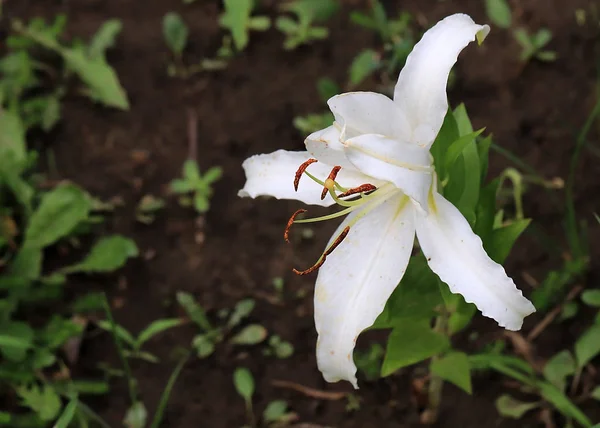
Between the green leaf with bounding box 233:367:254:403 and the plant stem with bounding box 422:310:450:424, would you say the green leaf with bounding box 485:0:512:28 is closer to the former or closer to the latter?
the plant stem with bounding box 422:310:450:424

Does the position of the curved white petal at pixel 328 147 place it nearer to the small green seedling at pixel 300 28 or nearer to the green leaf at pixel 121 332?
the green leaf at pixel 121 332

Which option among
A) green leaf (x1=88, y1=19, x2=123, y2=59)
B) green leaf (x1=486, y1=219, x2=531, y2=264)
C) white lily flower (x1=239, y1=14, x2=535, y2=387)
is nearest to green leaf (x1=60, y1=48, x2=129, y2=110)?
green leaf (x1=88, y1=19, x2=123, y2=59)

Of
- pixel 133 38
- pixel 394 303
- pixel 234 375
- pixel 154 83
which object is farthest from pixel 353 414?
pixel 133 38

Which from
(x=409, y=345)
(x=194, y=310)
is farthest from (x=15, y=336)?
(x=409, y=345)

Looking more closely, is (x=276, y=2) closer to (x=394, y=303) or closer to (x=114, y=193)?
(x=114, y=193)

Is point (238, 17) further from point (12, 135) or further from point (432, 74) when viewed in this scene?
point (432, 74)

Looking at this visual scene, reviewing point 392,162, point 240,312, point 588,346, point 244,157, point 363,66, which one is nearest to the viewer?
point 392,162
